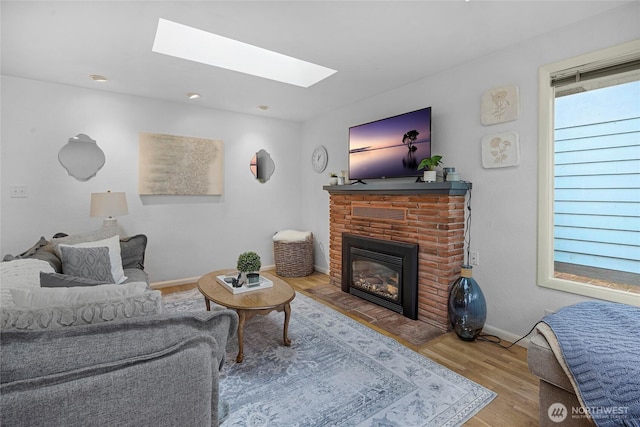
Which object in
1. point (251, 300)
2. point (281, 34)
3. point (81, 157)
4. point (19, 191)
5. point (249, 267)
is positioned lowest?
point (251, 300)

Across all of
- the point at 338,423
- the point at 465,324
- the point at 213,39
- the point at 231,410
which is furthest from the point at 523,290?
the point at 213,39

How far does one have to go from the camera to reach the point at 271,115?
184 inches

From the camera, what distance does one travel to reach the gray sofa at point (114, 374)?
782 millimetres

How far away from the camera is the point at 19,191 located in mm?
3199

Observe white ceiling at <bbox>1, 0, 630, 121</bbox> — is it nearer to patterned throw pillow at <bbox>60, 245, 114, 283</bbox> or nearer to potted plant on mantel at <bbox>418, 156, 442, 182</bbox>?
potted plant on mantel at <bbox>418, 156, 442, 182</bbox>

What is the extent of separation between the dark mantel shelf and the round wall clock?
0.99 m

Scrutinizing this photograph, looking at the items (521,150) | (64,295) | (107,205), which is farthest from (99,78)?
(521,150)

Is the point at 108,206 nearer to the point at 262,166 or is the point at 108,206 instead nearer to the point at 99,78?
the point at 99,78

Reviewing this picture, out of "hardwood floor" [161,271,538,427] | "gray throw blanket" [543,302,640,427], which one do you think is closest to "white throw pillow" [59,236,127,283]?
"hardwood floor" [161,271,538,427]

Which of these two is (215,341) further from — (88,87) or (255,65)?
(88,87)

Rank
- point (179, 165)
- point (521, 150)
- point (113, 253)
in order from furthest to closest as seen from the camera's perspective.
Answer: point (179, 165)
point (113, 253)
point (521, 150)

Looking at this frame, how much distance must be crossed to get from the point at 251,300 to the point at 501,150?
2355 millimetres

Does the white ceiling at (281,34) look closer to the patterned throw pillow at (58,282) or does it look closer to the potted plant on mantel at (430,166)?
the potted plant on mantel at (430,166)

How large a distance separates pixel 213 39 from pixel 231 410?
2.99 metres
